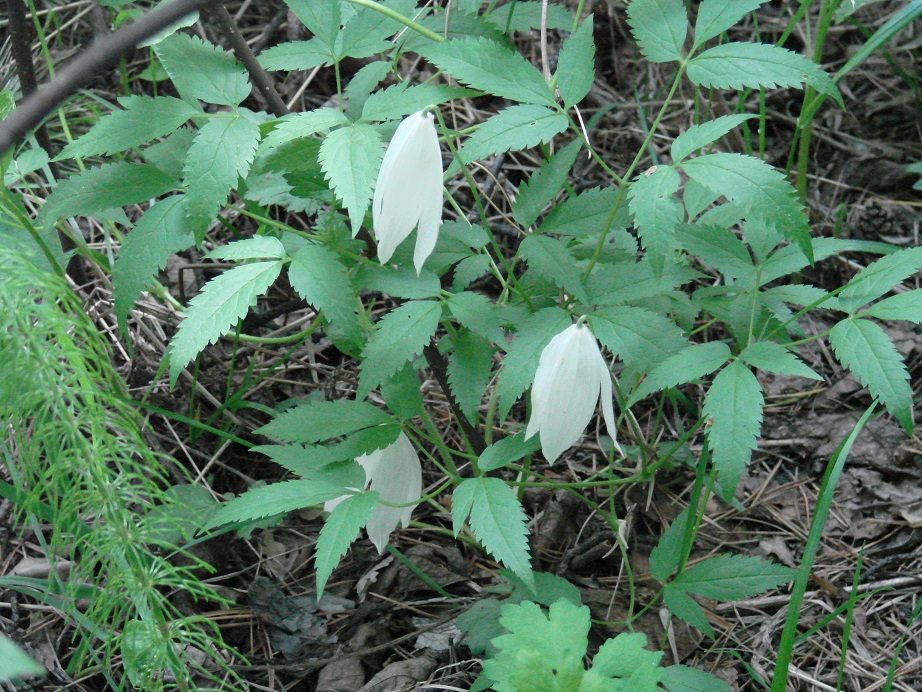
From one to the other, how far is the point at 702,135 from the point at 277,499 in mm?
864

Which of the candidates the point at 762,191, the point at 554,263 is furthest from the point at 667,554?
the point at 762,191

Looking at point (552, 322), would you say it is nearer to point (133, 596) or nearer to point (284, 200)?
point (284, 200)

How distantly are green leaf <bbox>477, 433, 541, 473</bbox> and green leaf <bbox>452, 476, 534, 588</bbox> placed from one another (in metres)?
0.05

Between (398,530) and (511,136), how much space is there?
987 millimetres

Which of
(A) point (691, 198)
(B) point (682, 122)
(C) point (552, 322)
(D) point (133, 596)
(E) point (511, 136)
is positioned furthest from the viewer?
(B) point (682, 122)

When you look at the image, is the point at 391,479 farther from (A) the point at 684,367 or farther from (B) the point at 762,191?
(B) the point at 762,191

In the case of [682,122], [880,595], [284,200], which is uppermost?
[284,200]

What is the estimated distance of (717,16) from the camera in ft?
4.38

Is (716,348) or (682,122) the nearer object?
(716,348)

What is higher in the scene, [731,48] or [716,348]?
[731,48]

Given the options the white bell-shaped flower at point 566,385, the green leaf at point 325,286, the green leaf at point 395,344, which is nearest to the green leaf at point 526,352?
the white bell-shaped flower at point 566,385

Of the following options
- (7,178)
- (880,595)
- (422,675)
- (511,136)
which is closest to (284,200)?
(511,136)

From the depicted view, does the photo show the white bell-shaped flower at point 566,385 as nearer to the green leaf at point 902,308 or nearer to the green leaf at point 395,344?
the green leaf at point 395,344

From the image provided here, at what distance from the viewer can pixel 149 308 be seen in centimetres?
207
